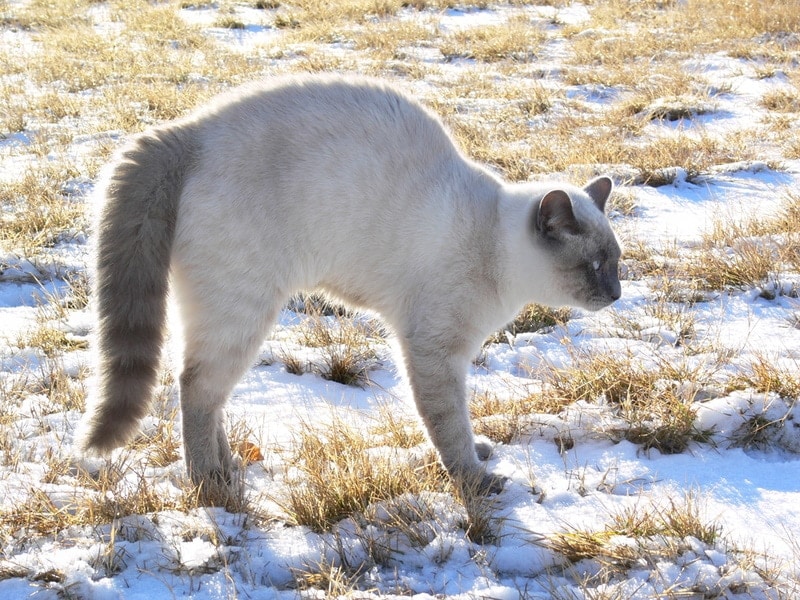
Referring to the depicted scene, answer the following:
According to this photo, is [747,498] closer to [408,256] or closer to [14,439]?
[408,256]

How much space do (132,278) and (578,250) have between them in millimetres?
1939

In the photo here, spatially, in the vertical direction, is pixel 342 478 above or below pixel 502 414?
above

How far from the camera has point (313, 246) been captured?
10.6ft

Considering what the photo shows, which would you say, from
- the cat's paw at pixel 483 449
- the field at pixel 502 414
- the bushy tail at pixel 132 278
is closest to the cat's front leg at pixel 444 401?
the cat's paw at pixel 483 449

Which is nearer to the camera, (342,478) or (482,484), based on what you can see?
(342,478)

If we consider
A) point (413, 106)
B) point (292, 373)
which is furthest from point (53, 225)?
point (413, 106)

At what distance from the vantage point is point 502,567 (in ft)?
8.05

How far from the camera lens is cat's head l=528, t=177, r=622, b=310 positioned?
3348mm

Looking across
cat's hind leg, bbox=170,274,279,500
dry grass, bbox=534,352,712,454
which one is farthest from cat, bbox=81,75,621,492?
dry grass, bbox=534,352,712,454

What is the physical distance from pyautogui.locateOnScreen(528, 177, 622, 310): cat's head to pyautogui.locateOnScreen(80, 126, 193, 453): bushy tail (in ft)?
5.15

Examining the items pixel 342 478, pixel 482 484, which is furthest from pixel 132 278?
pixel 482 484

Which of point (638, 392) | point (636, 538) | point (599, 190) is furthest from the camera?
point (599, 190)

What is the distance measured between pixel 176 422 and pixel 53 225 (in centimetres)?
259

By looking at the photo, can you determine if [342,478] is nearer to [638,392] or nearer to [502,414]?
[502,414]
